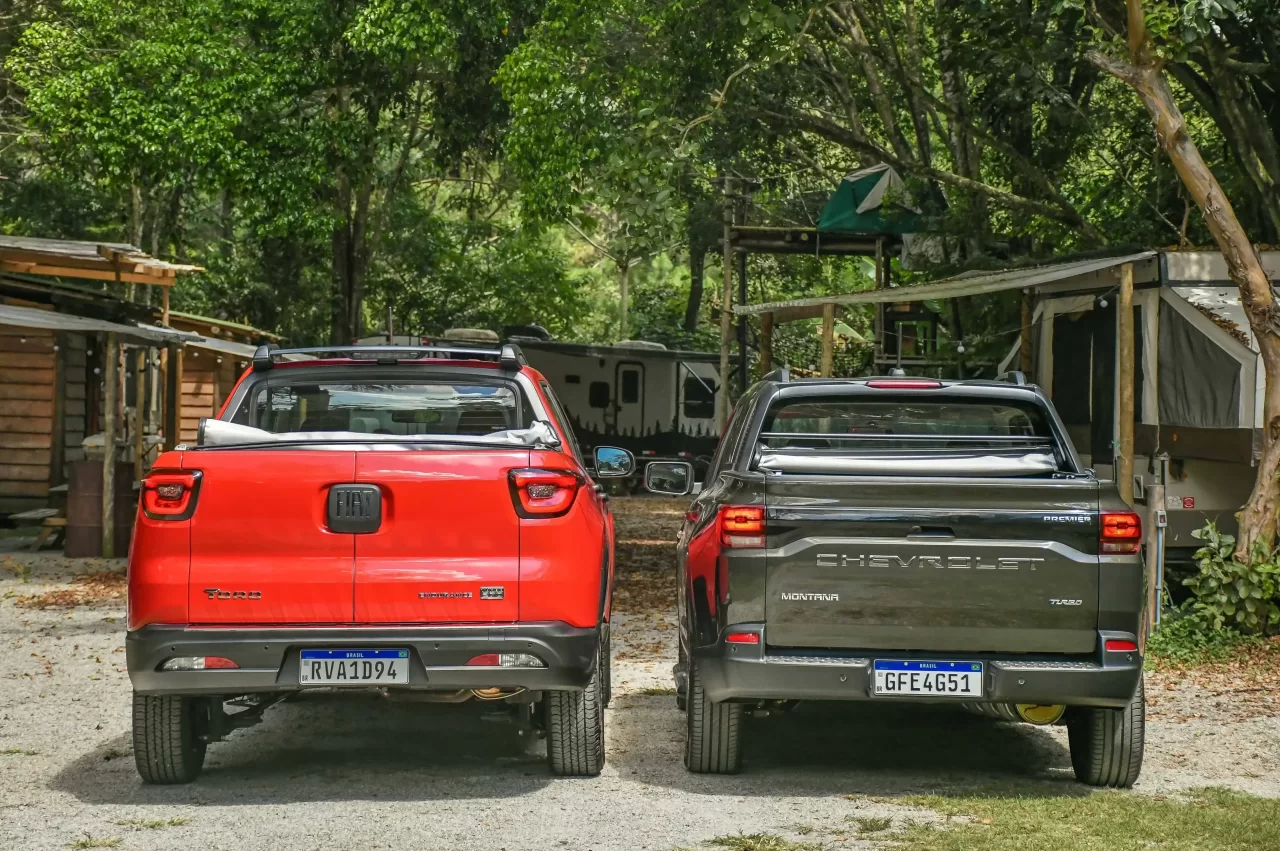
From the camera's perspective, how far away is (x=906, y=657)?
611 centimetres

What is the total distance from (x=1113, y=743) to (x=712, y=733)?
1588 millimetres

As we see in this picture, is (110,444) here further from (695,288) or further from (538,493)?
(695,288)

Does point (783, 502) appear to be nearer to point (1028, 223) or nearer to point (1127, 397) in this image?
point (1127, 397)

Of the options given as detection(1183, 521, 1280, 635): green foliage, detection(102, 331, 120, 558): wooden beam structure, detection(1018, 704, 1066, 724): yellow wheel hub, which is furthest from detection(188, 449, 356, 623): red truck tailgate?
detection(102, 331, 120, 558): wooden beam structure

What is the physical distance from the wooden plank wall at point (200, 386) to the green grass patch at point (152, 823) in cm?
2124

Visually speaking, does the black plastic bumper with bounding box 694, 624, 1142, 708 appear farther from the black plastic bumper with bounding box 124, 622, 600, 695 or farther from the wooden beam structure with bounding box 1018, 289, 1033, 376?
the wooden beam structure with bounding box 1018, 289, 1033, 376

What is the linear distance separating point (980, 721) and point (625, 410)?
2275 cm

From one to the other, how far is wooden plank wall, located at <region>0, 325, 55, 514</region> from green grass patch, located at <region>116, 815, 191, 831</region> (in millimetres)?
15868

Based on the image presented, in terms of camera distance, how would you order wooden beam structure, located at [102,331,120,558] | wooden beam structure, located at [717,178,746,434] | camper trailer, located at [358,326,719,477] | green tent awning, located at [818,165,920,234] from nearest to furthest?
wooden beam structure, located at [102,331,120,558], green tent awning, located at [818,165,920,234], wooden beam structure, located at [717,178,746,434], camper trailer, located at [358,326,719,477]

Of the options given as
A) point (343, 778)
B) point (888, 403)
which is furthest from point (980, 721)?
point (343, 778)

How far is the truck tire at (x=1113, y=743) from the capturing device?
6457 mm

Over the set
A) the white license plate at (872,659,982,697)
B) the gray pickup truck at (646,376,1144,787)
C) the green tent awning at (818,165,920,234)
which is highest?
the green tent awning at (818,165,920,234)

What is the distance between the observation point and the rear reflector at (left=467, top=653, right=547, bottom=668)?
5.97 m

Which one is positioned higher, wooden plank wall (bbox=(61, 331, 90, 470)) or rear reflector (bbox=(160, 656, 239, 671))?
wooden plank wall (bbox=(61, 331, 90, 470))
